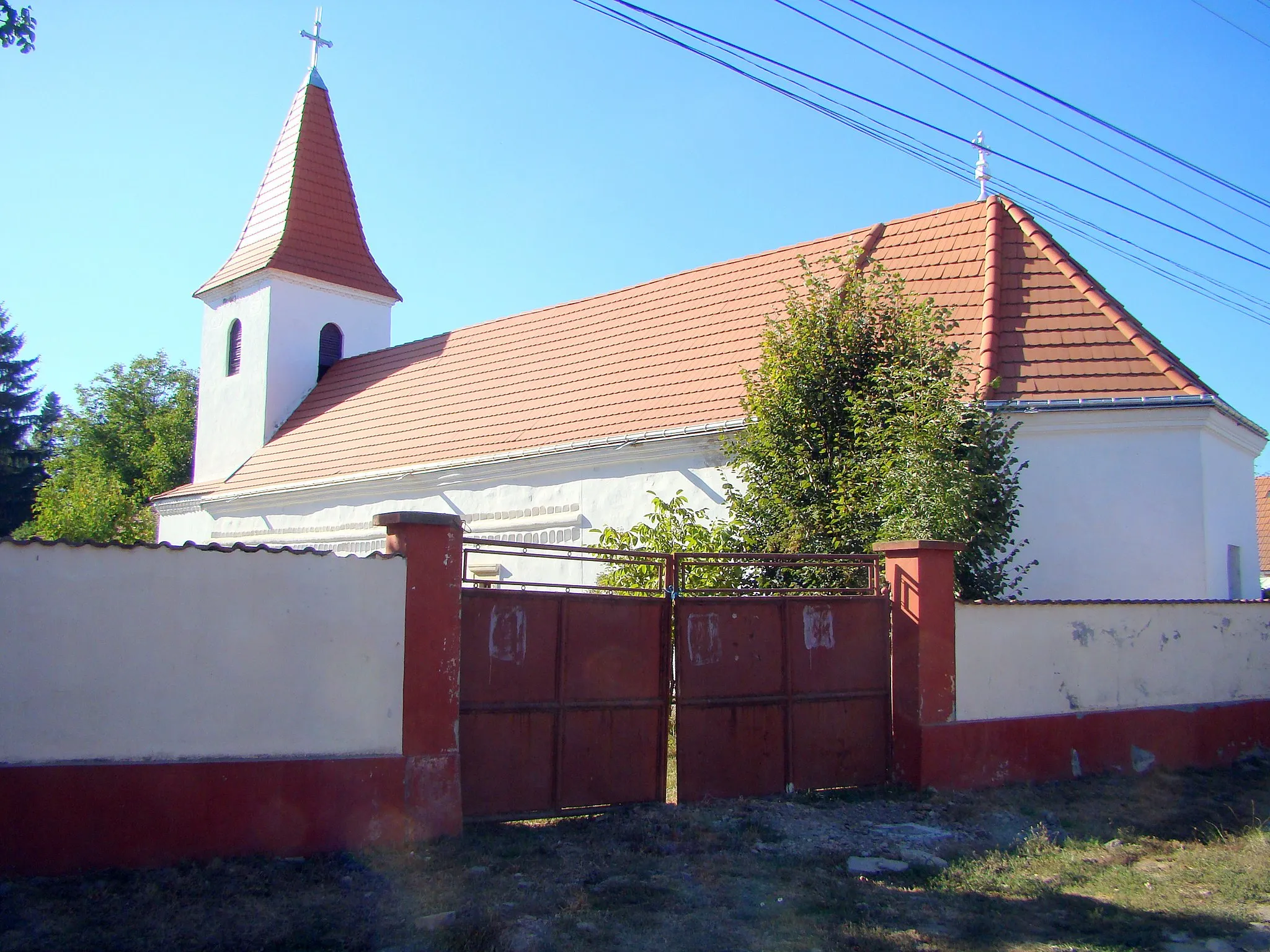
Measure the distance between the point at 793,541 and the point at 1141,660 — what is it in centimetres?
351

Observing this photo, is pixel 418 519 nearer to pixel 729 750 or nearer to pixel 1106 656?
pixel 729 750

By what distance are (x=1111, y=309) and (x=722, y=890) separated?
9.25 m

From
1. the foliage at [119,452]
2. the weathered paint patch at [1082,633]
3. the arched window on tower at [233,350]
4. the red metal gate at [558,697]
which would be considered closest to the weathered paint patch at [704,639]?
the red metal gate at [558,697]

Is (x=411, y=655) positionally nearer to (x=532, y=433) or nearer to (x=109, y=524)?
(x=532, y=433)

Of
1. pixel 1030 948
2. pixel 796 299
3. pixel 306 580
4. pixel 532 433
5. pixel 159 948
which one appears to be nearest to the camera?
pixel 159 948

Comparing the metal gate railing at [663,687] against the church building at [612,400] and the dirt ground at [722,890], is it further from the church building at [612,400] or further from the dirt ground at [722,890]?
the church building at [612,400]

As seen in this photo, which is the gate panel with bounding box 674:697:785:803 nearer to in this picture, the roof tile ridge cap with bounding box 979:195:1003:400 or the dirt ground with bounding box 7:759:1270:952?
the dirt ground with bounding box 7:759:1270:952

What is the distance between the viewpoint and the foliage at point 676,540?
34.8 ft

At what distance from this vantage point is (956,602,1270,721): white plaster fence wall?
9117 mm

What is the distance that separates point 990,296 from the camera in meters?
12.6

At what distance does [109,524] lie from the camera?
29.2 m

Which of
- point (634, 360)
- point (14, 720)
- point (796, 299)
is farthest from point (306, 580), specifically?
point (634, 360)

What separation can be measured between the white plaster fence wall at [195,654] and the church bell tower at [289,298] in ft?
52.9

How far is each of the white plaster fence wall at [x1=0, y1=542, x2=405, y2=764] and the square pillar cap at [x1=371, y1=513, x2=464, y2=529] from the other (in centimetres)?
26
